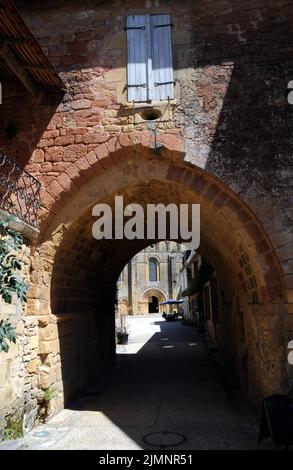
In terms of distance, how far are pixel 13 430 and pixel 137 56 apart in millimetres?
5917

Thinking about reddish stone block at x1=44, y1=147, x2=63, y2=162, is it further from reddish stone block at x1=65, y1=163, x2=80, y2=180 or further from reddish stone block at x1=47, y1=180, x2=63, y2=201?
reddish stone block at x1=47, y1=180, x2=63, y2=201

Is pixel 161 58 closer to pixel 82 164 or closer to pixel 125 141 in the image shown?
pixel 125 141

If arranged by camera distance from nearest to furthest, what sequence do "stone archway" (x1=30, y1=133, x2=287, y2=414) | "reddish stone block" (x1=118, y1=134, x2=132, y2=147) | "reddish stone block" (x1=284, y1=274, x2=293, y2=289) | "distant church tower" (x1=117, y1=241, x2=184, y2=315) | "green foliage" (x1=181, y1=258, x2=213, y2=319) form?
"reddish stone block" (x1=284, y1=274, x2=293, y2=289) → "stone archway" (x1=30, y1=133, x2=287, y2=414) → "reddish stone block" (x1=118, y1=134, x2=132, y2=147) → "green foliage" (x1=181, y1=258, x2=213, y2=319) → "distant church tower" (x1=117, y1=241, x2=184, y2=315)

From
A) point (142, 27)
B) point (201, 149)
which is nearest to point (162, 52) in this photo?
point (142, 27)

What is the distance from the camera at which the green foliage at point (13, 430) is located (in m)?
5.28

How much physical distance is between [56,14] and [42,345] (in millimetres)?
5592

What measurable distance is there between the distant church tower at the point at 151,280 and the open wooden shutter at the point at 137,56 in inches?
1440

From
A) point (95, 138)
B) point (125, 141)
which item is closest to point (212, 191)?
point (125, 141)

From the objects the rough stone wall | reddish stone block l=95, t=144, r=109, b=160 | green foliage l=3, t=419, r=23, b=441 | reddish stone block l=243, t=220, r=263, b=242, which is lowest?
green foliage l=3, t=419, r=23, b=441

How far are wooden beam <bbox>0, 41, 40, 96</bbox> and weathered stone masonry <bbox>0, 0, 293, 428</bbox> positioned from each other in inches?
12.2

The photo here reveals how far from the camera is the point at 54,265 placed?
22.4ft

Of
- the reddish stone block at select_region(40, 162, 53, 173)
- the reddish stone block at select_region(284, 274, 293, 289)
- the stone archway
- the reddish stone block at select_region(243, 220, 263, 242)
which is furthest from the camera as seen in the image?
the reddish stone block at select_region(40, 162, 53, 173)

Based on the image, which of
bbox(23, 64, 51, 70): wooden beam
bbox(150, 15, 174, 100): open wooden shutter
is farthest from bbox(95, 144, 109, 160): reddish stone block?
bbox(23, 64, 51, 70): wooden beam

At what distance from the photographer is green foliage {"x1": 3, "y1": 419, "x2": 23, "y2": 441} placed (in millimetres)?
5279
